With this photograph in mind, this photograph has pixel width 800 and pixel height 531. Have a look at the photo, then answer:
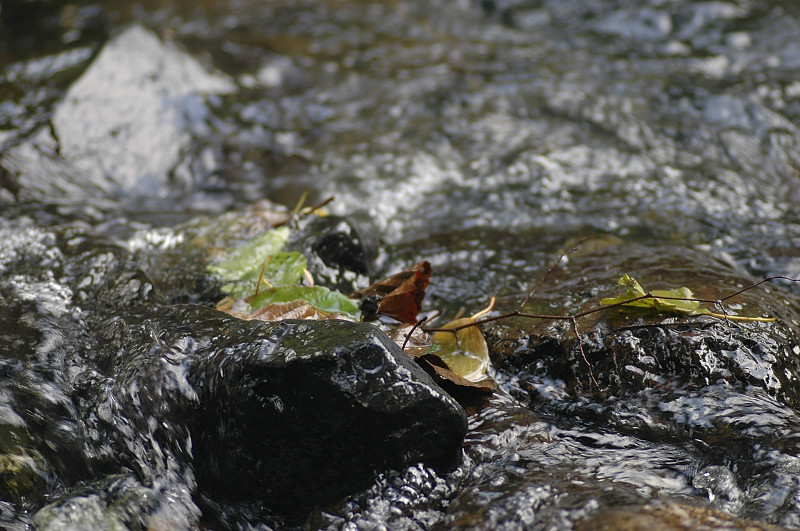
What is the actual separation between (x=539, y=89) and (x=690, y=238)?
218cm

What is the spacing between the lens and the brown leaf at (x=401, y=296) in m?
2.52

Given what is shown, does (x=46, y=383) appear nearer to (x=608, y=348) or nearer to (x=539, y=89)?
(x=608, y=348)

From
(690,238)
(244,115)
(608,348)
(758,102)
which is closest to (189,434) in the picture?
(608,348)

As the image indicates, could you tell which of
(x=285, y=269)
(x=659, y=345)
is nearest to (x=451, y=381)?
(x=659, y=345)

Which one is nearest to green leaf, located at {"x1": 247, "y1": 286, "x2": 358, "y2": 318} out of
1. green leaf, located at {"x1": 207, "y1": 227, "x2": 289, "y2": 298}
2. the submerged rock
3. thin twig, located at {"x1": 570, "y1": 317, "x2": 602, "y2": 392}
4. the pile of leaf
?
the pile of leaf

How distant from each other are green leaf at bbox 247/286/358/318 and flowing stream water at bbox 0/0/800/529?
18.7 inches

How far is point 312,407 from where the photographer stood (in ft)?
5.96

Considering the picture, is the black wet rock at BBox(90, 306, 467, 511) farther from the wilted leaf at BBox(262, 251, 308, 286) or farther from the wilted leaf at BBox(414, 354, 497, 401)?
the wilted leaf at BBox(262, 251, 308, 286)

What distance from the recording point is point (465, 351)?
7.72 ft

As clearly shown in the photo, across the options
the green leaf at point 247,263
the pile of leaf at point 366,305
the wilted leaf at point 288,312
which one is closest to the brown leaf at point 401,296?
the pile of leaf at point 366,305

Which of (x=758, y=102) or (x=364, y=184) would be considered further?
(x=758, y=102)

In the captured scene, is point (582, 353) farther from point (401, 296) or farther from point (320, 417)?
point (320, 417)

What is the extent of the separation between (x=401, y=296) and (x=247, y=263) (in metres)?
0.72

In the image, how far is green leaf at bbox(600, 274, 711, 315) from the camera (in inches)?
86.6
